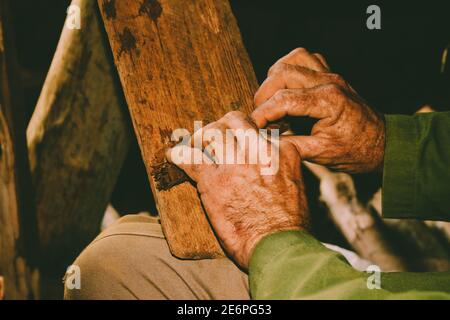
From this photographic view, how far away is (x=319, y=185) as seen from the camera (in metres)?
3.07

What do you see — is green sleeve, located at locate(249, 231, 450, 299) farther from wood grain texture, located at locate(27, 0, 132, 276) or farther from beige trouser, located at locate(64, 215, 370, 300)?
wood grain texture, located at locate(27, 0, 132, 276)

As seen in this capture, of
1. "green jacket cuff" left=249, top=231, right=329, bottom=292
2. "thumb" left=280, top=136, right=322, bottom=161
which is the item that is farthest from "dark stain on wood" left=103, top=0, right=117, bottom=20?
"green jacket cuff" left=249, top=231, right=329, bottom=292

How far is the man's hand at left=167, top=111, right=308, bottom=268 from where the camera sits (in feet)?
3.26

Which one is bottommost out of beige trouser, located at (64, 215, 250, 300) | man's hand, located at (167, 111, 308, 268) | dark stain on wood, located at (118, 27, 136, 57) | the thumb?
beige trouser, located at (64, 215, 250, 300)

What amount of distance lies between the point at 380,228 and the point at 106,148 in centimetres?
230

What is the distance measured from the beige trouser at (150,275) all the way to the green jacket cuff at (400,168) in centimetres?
66

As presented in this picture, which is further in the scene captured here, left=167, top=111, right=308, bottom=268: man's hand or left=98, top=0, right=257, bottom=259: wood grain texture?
left=98, top=0, right=257, bottom=259: wood grain texture

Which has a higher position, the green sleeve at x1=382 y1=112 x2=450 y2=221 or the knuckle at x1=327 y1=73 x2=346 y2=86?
the knuckle at x1=327 y1=73 x2=346 y2=86

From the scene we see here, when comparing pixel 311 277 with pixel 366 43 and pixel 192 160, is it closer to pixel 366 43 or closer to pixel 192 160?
pixel 192 160

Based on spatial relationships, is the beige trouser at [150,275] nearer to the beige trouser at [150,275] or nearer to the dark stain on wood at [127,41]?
the beige trouser at [150,275]

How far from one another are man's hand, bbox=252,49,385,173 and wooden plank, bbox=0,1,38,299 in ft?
5.04

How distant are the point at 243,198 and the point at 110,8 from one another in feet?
2.89

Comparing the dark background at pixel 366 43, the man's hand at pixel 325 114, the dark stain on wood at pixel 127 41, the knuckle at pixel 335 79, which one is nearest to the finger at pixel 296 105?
the man's hand at pixel 325 114
